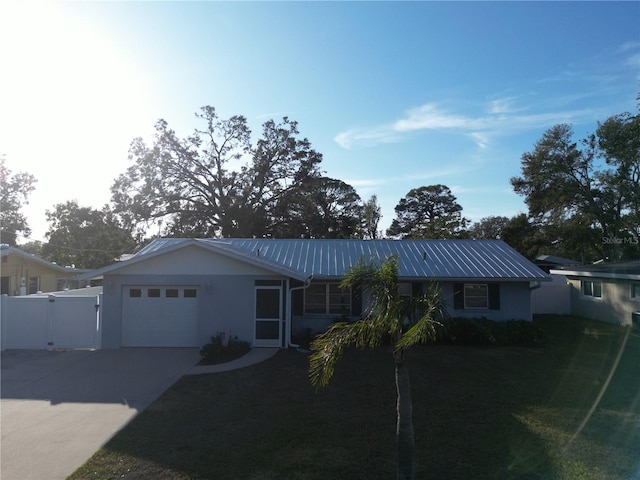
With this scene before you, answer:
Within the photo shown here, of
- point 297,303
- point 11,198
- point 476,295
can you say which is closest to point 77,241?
point 11,198

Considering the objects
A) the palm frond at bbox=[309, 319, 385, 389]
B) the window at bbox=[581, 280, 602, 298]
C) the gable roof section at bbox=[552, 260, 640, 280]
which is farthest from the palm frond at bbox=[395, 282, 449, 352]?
the window at bbox=[581, 280, 602, 298]

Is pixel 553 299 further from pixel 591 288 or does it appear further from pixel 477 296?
pixel 477 296

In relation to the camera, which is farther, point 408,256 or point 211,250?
point 408,256

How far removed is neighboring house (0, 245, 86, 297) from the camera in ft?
71.7

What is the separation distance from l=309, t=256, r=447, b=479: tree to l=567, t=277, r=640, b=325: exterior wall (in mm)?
17823

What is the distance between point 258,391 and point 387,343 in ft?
23.3

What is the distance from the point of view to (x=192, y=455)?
632 centimetres

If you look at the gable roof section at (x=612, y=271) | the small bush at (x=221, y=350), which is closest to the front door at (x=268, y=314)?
the small bush at (x=221, y=350)

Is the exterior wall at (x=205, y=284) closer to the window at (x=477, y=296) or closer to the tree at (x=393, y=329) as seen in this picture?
the window at (x=477, y=296)

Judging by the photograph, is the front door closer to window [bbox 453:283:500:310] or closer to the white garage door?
the white garage door

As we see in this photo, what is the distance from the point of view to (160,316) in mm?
15086

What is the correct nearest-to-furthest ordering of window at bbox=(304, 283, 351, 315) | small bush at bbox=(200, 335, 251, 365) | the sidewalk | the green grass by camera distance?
the green grass → the sidewalk → small bush at bbox=(200, 335, 251, 365) → window at bbox=(304, 283, 351, 315)

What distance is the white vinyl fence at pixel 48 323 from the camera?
14.4 meters

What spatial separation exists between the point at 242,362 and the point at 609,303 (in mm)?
17304
